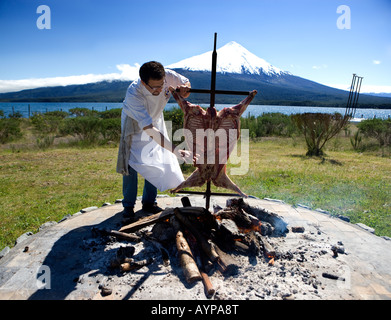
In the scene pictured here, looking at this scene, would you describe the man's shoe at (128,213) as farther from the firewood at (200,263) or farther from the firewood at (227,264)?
the firewood at (227,264)

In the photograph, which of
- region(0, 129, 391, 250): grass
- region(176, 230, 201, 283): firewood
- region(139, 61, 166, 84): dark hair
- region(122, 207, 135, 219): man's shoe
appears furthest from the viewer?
region(0, 129, 391, 250): grass

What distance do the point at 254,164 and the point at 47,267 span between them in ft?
28.2

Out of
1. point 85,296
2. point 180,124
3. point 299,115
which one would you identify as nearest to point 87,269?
point 85,296

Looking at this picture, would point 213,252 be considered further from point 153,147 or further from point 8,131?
point 8,131

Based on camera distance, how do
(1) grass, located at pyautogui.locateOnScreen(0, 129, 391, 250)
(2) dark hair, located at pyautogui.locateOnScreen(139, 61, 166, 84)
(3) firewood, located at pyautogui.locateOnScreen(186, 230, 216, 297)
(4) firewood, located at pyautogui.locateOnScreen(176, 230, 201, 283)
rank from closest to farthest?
(3) firewood, located at pyautogui.locateOnScreen(186, 230, 216, 297), (4) firewood, located at pyautogui.locateOnScreen(176, 230, 201, 283), (2) dark hair, located at pyautogui.locateOnScreen(139, 61, 166, 84), (1) grass, located at pyautogui.locateOnScreen(0, 129, 391, 250)

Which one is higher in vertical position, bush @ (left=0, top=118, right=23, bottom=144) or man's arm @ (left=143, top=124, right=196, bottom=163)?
man's arm @ (left=143, top=124, right=196, bottom=163)

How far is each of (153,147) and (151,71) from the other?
1195mm

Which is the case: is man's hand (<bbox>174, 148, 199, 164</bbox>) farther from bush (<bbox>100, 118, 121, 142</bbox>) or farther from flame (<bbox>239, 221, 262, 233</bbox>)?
bush (<bbox>100, 118, 121, 142</bbox>)

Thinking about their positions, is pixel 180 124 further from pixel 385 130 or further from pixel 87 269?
pixel 385 130

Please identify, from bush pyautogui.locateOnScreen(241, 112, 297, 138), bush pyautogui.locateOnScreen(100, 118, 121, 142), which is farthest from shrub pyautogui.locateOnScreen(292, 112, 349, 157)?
bush pyautogui.locateOnScreen(100, 118, 121, 142)

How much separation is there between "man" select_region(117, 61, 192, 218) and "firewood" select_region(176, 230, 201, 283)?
3.11 ft

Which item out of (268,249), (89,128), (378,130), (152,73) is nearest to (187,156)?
(152,73)

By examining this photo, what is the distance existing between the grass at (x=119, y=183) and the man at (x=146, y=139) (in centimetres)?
222

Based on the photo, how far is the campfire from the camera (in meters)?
2.91
